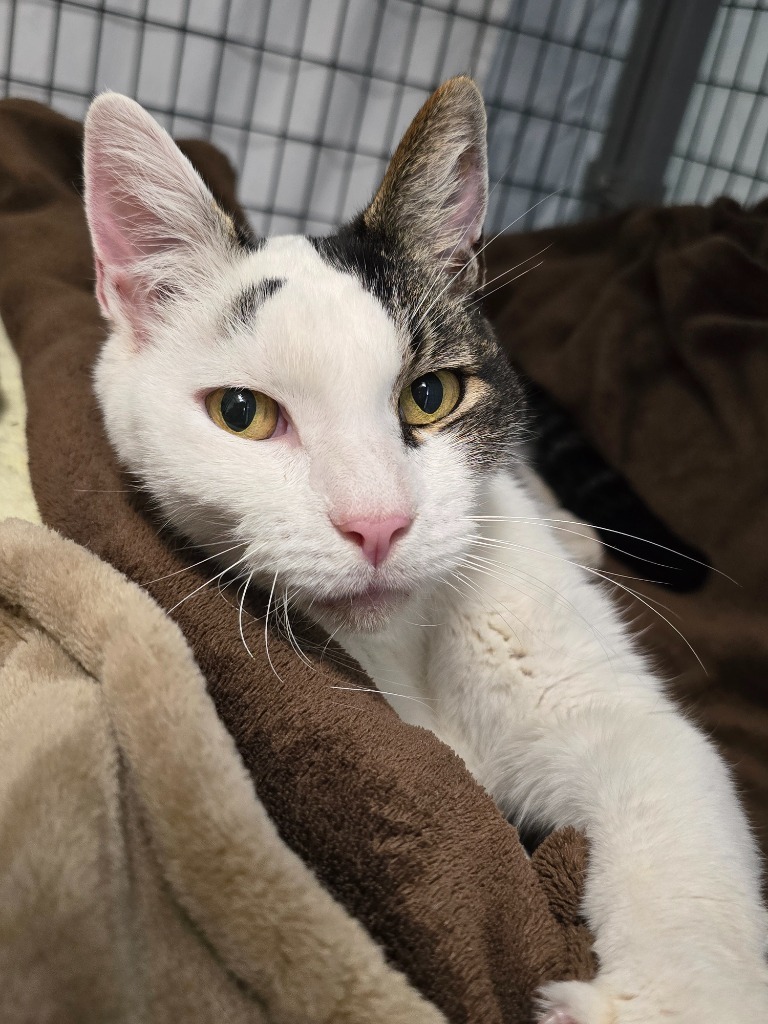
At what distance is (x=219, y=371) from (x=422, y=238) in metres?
0.34

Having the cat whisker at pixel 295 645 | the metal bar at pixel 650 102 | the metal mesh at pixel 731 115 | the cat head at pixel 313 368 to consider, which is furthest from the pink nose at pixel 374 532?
the metal bar at pixel 650 102

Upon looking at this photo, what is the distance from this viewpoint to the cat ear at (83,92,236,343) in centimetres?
85

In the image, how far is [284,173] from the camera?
6.88ft

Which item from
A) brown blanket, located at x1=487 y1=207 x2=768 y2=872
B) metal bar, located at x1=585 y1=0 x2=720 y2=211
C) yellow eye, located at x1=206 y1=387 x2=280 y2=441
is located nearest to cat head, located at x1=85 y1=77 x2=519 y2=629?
yellow eye, located at x1=206 y1=387 x2=280 y2=441

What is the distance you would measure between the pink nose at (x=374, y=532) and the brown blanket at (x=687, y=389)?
67cm

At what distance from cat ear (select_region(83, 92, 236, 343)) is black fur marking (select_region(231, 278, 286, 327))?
98 mm

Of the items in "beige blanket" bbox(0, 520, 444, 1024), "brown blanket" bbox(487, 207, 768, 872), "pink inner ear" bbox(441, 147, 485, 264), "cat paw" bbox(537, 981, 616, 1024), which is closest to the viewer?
"beige blanket" bbox(0, 520, 444, 1024)

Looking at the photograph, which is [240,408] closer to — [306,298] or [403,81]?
[306,298]

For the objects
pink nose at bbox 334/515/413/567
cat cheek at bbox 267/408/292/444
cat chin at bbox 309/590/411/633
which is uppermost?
cat cheek at bbox 267/408/292/444

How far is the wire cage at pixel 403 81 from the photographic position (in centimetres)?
183

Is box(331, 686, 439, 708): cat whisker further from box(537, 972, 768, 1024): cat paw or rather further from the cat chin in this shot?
box(537, 972, 768, 1024): cat paw

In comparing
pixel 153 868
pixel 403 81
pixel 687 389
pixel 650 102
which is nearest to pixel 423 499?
pixel 153 868

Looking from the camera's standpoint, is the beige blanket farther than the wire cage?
No

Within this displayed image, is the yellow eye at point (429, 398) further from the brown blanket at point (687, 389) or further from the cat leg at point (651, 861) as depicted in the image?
the brown blanket at point (687, 389)
